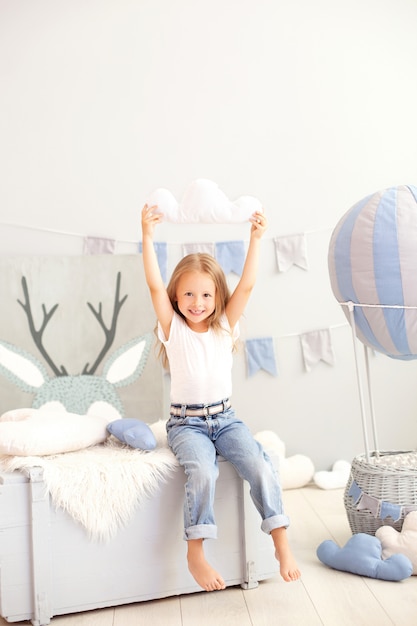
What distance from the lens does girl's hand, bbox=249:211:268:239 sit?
7.25 ft

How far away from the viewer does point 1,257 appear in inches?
117

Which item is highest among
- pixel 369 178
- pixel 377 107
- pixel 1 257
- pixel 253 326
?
pixel 377 107

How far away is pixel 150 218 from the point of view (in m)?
2.16

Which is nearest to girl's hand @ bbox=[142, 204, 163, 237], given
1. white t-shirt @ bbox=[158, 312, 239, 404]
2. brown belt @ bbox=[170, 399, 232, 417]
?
white t-shirt @ bbox=[158, 312, 239, 404]

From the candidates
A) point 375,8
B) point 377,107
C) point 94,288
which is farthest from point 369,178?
point 94,288

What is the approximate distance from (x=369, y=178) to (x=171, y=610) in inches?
79.9

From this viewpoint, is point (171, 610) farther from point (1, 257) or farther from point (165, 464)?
point (1, 257)

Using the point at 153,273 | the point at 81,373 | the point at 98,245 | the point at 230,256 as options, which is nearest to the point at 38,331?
the point at 81,373

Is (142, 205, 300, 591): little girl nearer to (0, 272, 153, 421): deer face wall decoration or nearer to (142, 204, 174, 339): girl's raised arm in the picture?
(142, 204, 174, 339): girl's raised arm

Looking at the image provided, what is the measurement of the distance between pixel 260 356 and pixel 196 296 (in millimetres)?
1060

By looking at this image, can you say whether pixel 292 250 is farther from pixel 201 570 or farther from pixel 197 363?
pixel 201 570

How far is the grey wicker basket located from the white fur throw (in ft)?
2.04

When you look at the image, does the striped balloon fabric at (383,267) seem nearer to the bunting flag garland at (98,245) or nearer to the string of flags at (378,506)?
the string of flags at (378,506)

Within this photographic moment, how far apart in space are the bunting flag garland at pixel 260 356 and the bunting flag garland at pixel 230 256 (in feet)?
0.96
